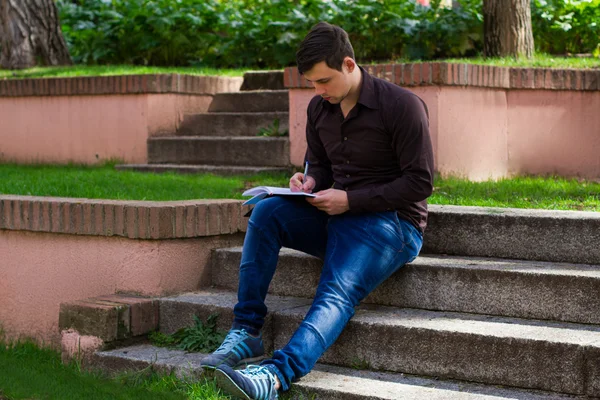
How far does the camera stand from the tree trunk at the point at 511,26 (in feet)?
24.7

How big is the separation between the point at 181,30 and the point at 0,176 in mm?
3901

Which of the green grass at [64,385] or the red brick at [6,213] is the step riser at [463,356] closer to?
the green grass at [64,385]

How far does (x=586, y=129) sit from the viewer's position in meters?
6.77

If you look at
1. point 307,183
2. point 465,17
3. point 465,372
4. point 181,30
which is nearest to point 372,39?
point 465,17

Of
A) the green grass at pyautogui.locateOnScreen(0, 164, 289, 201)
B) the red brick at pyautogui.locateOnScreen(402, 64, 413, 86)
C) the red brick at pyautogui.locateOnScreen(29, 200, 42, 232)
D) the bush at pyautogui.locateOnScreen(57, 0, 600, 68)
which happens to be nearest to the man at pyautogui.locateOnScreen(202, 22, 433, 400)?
the green grass at pyautogui.locateOnScreen(0, 164, 289, 201)

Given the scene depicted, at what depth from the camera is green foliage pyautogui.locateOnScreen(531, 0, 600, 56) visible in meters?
8.69

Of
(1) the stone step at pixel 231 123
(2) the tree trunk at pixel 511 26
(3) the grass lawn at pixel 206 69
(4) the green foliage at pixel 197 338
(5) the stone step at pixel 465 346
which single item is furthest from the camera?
(2) the tree trunk at pixel 511 26

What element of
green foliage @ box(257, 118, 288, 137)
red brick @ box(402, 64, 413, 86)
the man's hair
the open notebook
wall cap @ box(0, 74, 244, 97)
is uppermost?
the man's hair

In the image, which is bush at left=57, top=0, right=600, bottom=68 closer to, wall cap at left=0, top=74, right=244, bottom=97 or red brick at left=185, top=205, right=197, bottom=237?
wall cap at left=0, top=74, right=244, bottom=97

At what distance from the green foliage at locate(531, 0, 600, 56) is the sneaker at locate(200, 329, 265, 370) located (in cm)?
564

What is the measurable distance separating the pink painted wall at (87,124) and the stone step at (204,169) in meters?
0.27

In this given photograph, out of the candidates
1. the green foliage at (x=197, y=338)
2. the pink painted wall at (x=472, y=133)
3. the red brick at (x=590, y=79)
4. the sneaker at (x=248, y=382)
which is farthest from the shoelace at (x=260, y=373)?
the red brick at (x=590, y=79)

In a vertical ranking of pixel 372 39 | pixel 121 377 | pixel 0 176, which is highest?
pixel 372 39

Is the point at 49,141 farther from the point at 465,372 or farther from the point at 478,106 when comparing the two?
the point at 465,372
